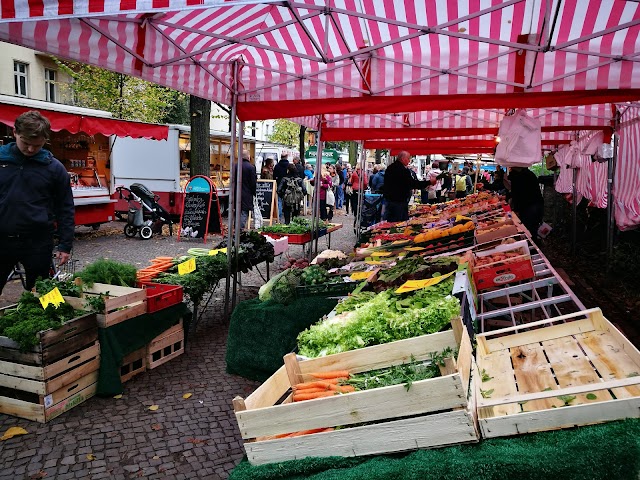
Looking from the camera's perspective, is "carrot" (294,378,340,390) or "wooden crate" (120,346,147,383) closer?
"carrot" (294,378,340,390)

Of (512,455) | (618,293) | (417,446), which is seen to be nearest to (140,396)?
(417,446)

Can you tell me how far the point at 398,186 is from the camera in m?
11.7

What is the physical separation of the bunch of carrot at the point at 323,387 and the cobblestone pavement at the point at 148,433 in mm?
1067

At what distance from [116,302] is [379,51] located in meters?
3.93

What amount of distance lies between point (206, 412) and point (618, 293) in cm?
713

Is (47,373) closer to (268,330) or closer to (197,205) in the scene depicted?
(268,330)

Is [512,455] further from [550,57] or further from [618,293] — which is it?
[618,293]

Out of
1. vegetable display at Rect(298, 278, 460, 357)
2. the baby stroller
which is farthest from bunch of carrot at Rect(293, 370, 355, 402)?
the baby stroller

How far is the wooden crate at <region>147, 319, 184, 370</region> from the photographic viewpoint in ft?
17.3

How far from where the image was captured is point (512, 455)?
7.36 feet

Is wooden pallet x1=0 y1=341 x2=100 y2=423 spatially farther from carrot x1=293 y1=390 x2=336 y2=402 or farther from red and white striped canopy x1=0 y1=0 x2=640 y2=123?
red and white striped canopy x1=0 y1=0 x2=640 y2=123

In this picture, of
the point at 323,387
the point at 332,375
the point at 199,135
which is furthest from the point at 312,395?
the point at 199,135

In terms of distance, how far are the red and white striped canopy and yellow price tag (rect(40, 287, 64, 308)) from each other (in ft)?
6.54

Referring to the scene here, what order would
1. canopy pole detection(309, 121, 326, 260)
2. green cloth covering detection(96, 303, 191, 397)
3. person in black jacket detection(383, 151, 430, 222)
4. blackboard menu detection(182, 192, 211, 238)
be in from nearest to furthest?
green cloth covering detection(96, 303, 191, 397) → canopy pole detection(309, 121, 326, 260) → person in black jacket detection(383, 151, 430, 222) → blackboard menu detection(182, 192, 211, 238)
